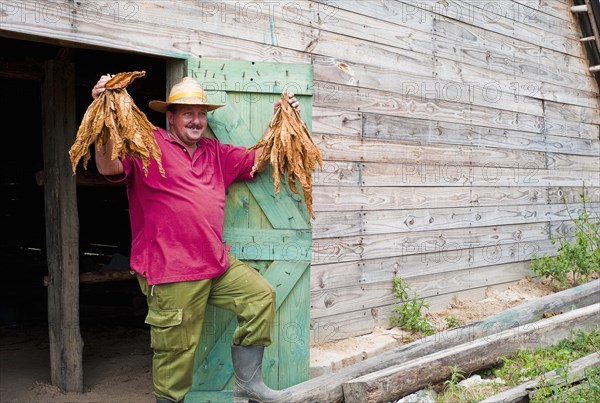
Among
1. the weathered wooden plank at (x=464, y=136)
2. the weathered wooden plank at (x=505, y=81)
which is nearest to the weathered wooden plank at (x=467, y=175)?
the weathered wooden plank at (x=464, y=136)

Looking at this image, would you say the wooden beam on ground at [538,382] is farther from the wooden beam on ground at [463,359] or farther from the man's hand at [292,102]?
the man's hand at [292,102]

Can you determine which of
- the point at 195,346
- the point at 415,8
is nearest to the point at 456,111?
the point at 415,8

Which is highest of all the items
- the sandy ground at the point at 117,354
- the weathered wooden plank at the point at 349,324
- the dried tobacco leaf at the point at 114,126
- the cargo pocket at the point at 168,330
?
the dried tobacco leaf at the point at 114,126

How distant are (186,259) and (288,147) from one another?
3.06 ft

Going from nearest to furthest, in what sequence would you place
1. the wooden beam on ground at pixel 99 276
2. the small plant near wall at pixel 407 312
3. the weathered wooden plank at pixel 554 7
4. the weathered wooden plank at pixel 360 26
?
the weathered wooden plank at pixel 360 26 < the wooden beam on ground at pixel 99 276 < the small plant near wall at pixel 407 312 < the weathered wooden plank at pixel 554 7

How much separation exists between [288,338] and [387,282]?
164 cm

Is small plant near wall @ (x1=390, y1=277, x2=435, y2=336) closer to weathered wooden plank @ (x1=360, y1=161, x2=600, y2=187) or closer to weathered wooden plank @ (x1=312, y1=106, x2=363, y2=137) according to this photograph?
weathered wooden plank @ (x1=360, y1=161, x2=600, y2=187)

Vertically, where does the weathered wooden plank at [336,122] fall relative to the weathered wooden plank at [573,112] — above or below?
below

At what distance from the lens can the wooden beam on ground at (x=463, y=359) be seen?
470 centimetres

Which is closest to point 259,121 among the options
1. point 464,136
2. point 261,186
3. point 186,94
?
point 261,186

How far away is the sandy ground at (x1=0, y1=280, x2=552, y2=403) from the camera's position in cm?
566

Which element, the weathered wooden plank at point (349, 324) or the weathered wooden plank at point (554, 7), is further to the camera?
the weathered wooden plank at point (554, 7)

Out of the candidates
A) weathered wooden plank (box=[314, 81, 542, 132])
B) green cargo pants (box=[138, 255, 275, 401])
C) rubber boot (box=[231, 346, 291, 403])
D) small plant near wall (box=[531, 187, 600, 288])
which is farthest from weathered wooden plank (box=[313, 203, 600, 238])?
rubber boot (box=[231, 346, 291, 403])

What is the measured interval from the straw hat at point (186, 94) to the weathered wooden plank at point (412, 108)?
1.46m
